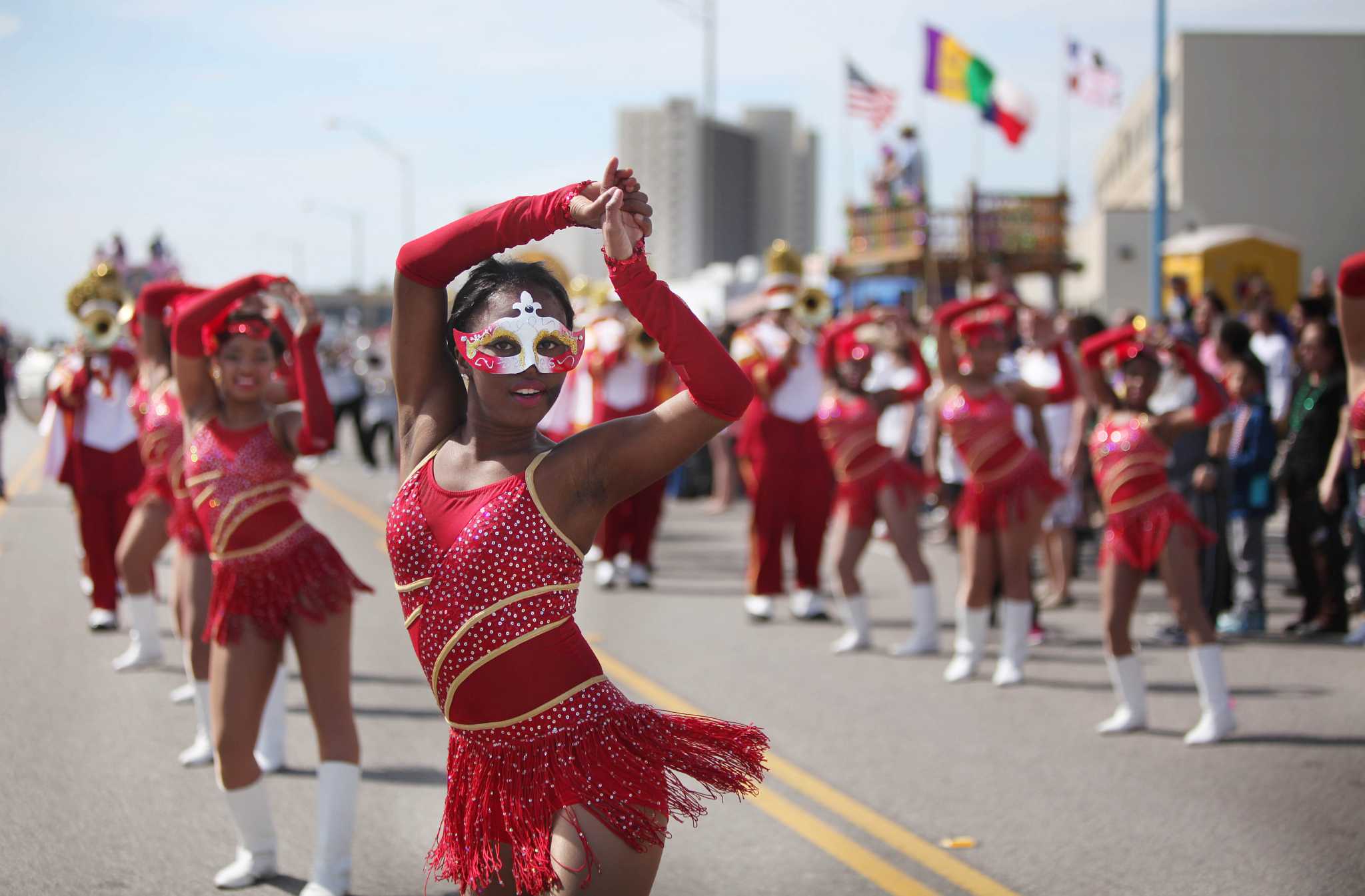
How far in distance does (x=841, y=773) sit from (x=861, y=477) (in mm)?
3454

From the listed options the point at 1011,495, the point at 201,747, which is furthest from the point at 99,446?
the point at 1011,495

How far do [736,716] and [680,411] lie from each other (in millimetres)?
4519

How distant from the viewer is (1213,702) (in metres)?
6.95

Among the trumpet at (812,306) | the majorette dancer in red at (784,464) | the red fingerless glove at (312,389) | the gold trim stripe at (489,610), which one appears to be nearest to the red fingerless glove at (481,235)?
the gold trim stripe at (489,610)

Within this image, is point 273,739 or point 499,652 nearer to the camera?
point 499,652

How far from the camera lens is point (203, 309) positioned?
5309 mm

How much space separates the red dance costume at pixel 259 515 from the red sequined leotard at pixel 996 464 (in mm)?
4057

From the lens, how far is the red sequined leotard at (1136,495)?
23.1ft

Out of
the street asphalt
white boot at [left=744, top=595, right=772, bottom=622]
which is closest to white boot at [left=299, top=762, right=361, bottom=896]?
the street asphalt

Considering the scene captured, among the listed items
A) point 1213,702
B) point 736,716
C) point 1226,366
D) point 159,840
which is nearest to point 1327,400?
point 1226,366

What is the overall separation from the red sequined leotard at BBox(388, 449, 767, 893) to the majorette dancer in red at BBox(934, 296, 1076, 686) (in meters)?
5.41

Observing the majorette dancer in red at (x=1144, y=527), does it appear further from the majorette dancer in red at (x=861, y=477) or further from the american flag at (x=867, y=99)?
the american flag at (x=867, y=99)

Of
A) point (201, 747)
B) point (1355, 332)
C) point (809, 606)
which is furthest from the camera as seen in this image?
point (809, 606)

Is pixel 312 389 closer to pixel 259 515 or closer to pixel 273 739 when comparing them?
pixel 259 515
